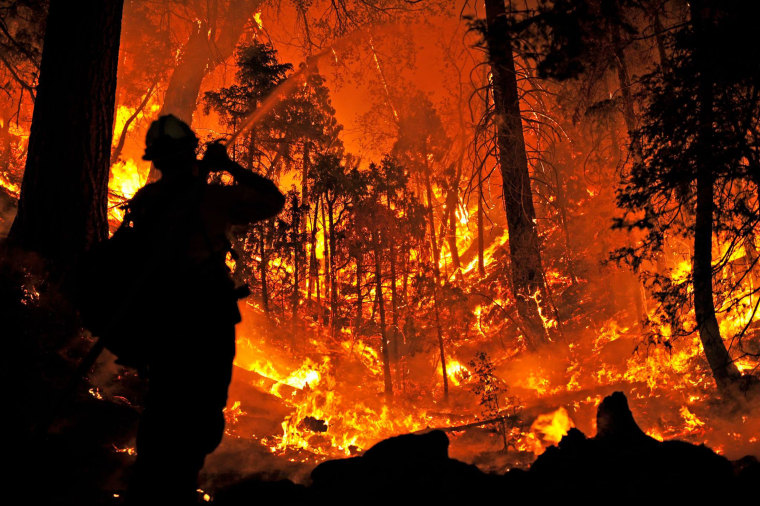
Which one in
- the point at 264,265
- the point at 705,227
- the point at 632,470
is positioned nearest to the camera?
the point at 632,470

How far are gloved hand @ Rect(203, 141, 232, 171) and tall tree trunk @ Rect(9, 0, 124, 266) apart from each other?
10.9ft

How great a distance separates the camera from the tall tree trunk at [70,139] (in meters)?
5.25

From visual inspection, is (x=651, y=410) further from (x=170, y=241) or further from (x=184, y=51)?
(x=184, y=51)

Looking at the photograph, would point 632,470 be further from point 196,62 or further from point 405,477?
point 196,62

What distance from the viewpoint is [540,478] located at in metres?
2.86

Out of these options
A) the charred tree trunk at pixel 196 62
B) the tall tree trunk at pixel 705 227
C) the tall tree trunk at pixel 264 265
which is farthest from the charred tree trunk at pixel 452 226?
the tall tree trunk at pixel 705 227

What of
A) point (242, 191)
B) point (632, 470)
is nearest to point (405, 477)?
point (632, 470)

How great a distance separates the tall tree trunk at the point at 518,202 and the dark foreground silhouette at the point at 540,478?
7.39 m

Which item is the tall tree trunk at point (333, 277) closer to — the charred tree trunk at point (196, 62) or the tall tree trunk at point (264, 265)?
the tall tree trunk at point (264, 265)

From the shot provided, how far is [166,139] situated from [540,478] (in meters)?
3.29

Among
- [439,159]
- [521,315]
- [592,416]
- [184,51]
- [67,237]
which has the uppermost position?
[439,159]

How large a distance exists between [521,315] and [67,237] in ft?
30.5

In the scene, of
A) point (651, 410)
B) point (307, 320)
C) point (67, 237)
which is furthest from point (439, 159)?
point (67, 237)

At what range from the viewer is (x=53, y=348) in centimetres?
464
